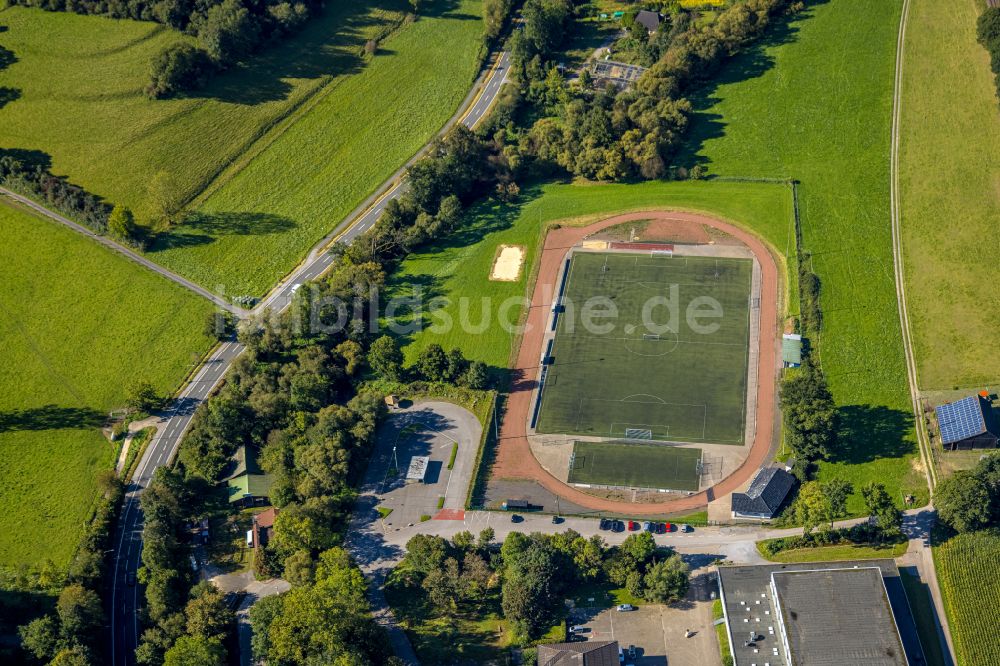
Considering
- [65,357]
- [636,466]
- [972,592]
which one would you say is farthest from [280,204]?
[972,592]

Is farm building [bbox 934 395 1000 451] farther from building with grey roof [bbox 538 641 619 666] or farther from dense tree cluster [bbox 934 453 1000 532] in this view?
building with grey roof [bbox 538 641 619 666]

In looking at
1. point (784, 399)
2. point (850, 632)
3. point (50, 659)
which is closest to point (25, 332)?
point (50, 659)

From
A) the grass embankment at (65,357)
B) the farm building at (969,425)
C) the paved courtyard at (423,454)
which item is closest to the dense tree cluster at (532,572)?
the paved courtyard at (423,454)

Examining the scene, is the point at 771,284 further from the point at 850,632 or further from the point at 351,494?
the point at 351,494

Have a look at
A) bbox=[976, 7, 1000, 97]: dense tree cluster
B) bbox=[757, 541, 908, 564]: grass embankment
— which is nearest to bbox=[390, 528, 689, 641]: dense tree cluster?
bbox=[757, 541, 908, 564]: grass embankment

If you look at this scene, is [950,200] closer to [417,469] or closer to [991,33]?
[991,33]

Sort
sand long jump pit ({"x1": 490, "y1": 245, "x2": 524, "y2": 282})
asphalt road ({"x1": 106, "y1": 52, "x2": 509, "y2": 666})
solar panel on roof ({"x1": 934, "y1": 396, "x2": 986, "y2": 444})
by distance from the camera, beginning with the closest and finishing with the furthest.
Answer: asphalt road ({"x1": 106, "y1": 52, "x2": 509, "y2": 666}) < solar panel on roof ({"x1": 934, "y1": 396, "x2": 986, "y2": 444}) < sand long jump pit ({"x1": 490, "y1": 245, "x2": 524, "y2": 282})
